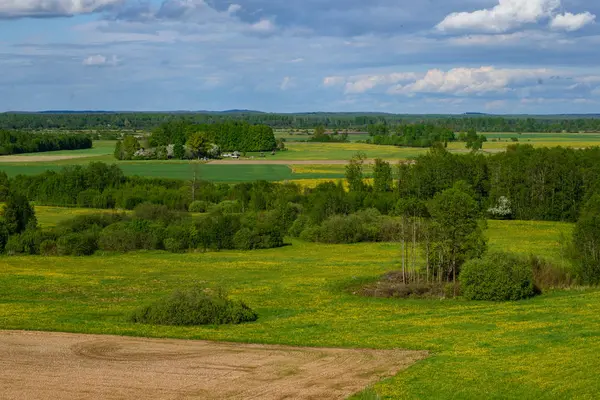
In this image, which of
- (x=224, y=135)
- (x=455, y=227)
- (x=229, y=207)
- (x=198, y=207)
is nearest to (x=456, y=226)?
(x=455, y=227)

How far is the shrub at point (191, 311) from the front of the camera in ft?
120

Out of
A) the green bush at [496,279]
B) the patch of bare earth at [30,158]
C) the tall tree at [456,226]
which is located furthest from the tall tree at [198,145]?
the green bush at [496,279]

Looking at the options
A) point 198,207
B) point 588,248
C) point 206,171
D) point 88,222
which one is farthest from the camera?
point 206,171

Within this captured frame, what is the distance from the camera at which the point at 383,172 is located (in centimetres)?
10162

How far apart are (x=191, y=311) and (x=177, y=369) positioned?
9.08 m

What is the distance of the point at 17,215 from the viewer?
232 ft

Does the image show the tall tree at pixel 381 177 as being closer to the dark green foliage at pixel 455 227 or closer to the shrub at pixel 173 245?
the shrub at pixel 173 245

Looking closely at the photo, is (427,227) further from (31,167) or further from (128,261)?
(31,167)

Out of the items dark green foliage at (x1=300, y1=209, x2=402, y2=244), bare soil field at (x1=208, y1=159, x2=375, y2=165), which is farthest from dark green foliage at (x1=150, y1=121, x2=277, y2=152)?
dark green foliage at (x1=300, y1=209, x2=402, y2=244)

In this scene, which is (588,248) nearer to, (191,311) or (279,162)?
(191,311)

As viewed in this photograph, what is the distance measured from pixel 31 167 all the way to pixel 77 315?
348 ft

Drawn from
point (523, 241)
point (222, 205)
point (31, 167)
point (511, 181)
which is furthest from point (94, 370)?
point (31, 167)

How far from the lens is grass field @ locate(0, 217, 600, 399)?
2580 cm

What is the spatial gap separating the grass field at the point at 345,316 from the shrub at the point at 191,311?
3.93 feet
